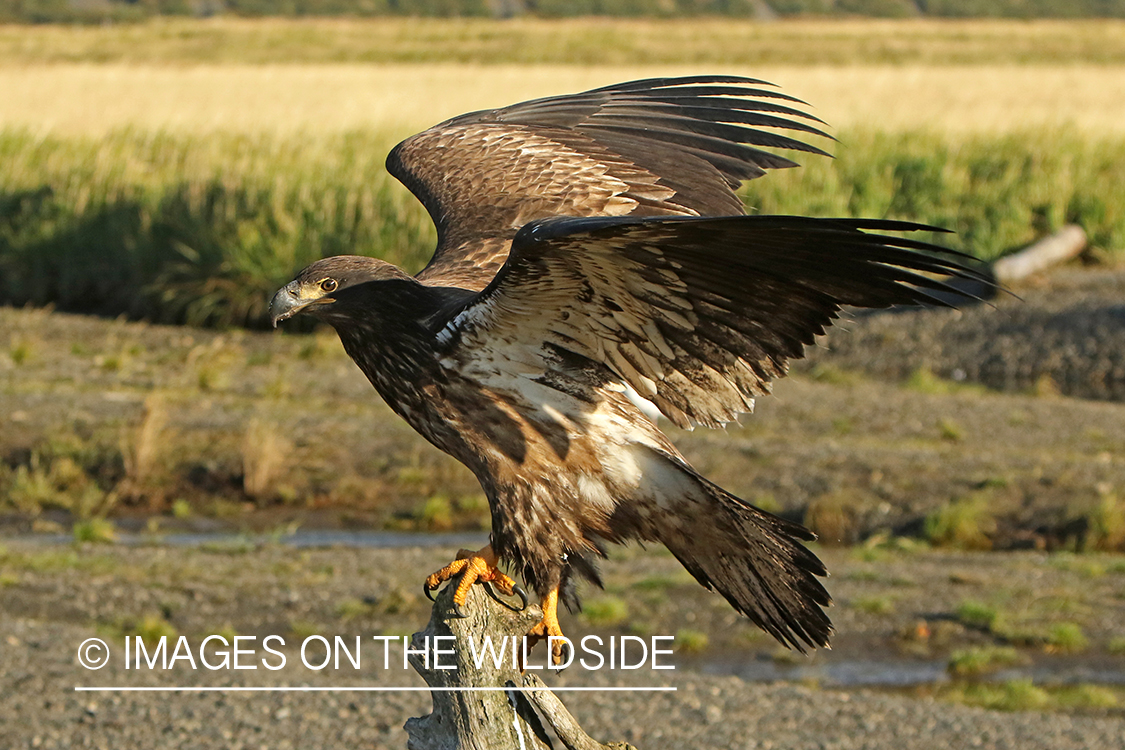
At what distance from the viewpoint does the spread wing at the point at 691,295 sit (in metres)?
3.04

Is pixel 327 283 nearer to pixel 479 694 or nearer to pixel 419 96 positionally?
pixel 479 694

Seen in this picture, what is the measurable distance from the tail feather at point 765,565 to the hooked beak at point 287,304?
1133 mm

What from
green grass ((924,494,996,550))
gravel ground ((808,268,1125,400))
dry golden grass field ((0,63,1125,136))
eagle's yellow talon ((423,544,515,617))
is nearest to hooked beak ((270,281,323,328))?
eagle's yellow talon ((423,544,515,617))

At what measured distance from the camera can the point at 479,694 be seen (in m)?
3.53

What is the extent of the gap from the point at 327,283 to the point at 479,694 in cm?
113

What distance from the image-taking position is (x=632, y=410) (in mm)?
3928

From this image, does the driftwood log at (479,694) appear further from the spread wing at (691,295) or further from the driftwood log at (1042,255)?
the driftwood log at (1042,255)

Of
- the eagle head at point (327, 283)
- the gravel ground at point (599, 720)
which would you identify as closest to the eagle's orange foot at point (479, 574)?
the eagle head at point (327, 283)

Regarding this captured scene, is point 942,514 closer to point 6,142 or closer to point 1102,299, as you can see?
point 1102,299

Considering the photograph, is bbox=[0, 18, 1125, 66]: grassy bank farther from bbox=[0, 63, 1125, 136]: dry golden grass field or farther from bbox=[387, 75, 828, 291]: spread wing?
bbox=[387, 75, 828, 291]: spread wing

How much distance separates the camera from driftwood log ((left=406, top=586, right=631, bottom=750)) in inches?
139

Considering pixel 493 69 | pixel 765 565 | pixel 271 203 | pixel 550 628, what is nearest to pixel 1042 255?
pixel 271 203

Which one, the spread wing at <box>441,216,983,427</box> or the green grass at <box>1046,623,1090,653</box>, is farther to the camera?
the green grass at <box>1046,623,1090,653</box>

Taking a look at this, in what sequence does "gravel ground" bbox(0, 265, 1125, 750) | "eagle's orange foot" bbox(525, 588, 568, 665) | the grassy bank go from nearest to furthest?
1. "eagle's orange foot" bbox(525, 588, 568, 665)
2. "gravel ground" bbox(0, 265, 1125, 750)
3. the grassy bank
